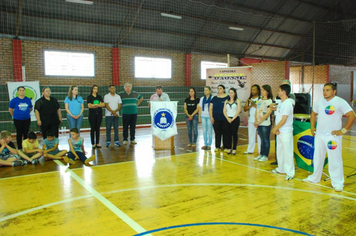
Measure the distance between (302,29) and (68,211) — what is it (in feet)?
66.6

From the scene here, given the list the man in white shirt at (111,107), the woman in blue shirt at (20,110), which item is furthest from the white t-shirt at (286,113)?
the woman in blue shirt at (20,110)

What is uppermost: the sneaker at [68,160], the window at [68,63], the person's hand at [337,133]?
the window at [68,63]

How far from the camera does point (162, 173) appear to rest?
5355 mm

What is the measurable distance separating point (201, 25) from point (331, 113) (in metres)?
12.6

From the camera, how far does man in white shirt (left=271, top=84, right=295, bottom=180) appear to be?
4887mm

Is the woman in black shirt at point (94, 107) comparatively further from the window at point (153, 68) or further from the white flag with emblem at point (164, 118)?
the window at point (153, 68)

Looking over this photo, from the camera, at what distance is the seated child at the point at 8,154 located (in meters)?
5.88

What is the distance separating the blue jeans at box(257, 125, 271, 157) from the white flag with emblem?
7.39 ft

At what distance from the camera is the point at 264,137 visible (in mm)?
6160

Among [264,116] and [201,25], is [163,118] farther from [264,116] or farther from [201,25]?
[201,25]

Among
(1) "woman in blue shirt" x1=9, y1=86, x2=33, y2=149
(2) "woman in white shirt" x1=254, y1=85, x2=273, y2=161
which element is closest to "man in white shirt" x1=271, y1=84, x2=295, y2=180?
(2) "woman in white shirt" x1=254, y1=85, x2=273, y2=161

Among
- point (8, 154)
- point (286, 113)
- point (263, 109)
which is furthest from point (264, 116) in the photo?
point (8, 154)

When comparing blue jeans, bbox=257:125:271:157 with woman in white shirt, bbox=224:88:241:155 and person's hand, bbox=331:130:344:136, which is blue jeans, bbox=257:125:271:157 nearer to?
woman in white shirt, bbox=224:88:241:155

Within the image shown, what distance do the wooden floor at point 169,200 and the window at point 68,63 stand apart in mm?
7565
